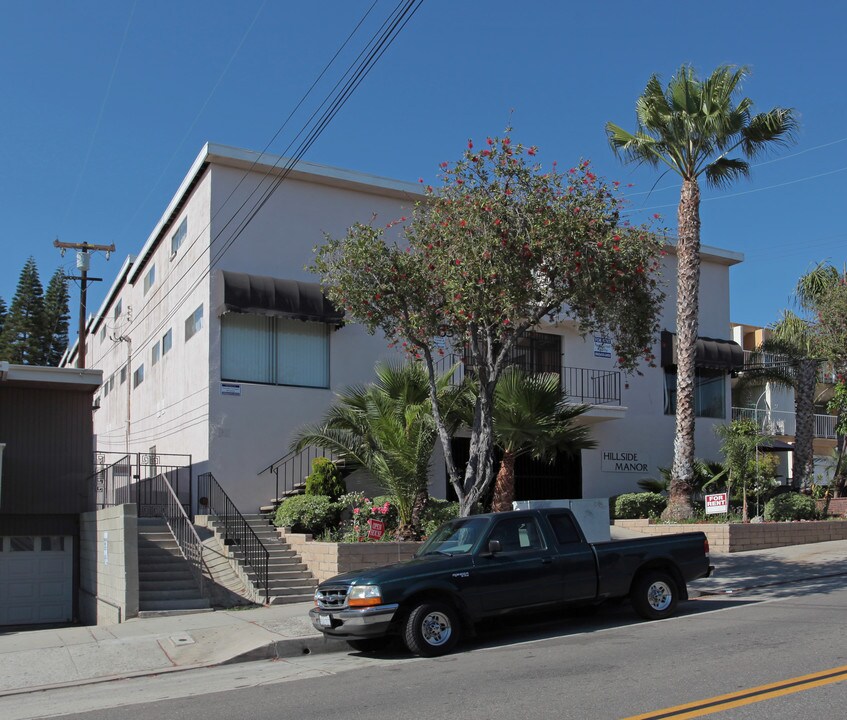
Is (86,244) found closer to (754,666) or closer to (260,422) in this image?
(260,422)

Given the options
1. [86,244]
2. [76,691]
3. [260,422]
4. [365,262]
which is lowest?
[76,691]

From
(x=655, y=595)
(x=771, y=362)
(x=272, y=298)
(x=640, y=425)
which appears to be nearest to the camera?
(x=655, y=595)

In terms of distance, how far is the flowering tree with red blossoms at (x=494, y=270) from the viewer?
12844mm

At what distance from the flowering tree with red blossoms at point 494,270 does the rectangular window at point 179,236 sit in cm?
946

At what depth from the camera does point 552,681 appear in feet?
27.2

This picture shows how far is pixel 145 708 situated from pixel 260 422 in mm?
11917

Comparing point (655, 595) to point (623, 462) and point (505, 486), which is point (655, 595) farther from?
point (623, 462)

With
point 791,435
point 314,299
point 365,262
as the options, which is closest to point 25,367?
point 314,299

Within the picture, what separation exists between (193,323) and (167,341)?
9.07ft

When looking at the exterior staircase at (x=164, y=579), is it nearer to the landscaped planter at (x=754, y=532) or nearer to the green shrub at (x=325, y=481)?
the green shrub at (x=325, y=481)

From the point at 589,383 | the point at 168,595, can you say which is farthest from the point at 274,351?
the point at 589,383

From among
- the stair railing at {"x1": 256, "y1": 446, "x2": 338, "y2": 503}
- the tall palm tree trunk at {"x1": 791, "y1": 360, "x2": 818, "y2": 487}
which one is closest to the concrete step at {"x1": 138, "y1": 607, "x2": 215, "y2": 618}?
the stair railing at {"x1": 256, "y1": 446, "x2": 338, "y2": 503}

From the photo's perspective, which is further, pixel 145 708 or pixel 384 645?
pixel 384 645

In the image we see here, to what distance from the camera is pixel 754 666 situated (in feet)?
27.4
